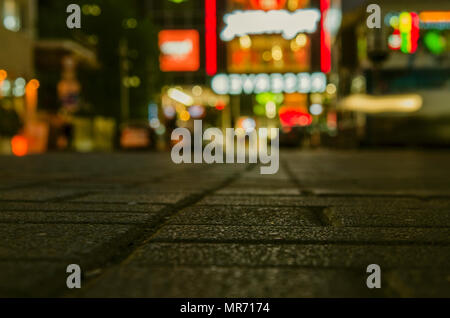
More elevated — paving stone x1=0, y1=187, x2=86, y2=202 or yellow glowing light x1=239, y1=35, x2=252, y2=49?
yellow glowing light x1=239, y1=35, x2=252, y2=49

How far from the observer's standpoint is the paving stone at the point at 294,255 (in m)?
2.09

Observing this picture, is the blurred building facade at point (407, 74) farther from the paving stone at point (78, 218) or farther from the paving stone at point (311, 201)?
the paving stone at point (78, 218)

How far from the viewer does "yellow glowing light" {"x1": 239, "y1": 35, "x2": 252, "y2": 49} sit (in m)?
41.5

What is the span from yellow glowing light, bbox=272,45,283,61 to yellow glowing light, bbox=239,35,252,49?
72.1 inches

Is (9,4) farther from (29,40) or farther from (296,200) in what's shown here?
(296,200)

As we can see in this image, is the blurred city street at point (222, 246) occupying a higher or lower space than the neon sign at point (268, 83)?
lower

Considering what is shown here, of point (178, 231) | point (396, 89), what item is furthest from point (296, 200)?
point (396, 89)

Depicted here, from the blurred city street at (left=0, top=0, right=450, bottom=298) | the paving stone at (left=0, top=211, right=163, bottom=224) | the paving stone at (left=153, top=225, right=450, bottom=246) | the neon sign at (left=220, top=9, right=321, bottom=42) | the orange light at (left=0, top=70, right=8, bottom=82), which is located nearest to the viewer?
the blurred city street at (left=0, top=0, right=450, bottom=298)

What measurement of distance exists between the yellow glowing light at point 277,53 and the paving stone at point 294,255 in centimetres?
4040

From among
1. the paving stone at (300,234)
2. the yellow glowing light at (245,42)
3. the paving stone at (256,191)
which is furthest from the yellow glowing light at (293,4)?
the paving stone at (300,234)

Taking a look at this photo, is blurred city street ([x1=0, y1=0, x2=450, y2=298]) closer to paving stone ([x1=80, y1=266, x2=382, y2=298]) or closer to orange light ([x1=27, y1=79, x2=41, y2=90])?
paving stone ([x1=80, y1=266, x2=382, y2=298])

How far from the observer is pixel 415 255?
2248 mm

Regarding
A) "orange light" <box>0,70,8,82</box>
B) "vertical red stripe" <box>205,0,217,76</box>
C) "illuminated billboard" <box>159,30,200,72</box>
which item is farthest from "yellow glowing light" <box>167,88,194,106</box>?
"orange light" <box>0,70,8,82</box>

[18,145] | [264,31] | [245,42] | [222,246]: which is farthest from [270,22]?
[222,246]
